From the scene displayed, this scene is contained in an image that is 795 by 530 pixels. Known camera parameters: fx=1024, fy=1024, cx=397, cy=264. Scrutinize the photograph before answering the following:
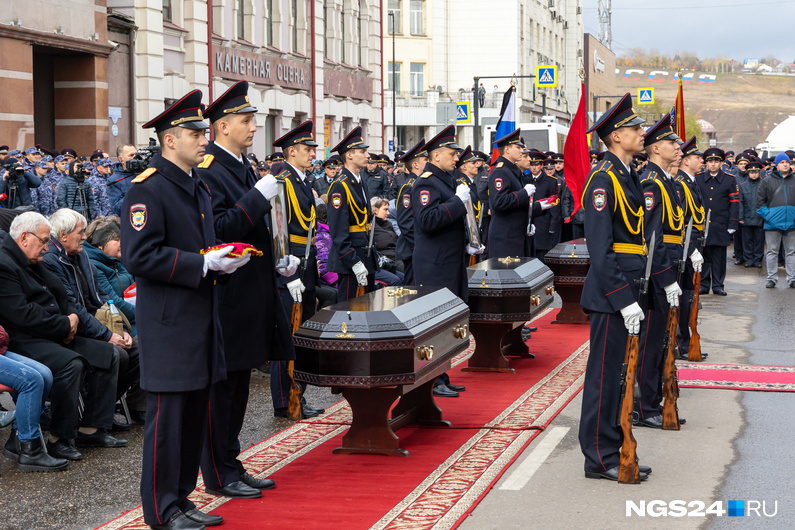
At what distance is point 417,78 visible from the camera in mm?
64625

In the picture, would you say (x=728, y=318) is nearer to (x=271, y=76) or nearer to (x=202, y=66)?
(x=202, y=66)

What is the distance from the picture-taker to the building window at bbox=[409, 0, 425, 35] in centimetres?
6488

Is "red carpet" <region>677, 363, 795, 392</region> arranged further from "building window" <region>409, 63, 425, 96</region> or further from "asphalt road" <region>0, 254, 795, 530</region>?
"building window" <region>409, 63, 425, 96</region>

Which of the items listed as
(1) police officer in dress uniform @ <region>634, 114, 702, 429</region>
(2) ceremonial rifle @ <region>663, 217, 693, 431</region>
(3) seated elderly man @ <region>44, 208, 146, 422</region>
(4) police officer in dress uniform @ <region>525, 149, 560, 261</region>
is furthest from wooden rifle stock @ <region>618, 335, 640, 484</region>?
(4) police officer in dress uniform @ <region>525, 149, 560, 261</region>

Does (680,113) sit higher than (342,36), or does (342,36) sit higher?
(342,36)

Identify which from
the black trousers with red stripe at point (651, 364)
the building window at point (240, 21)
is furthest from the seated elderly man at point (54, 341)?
the building window at point (240, 21)

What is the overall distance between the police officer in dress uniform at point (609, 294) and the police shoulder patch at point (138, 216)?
2.88 metres

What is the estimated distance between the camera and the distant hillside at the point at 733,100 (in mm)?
159500

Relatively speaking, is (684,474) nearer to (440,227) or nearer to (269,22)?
(440,227)

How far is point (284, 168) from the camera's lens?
8656 millimetres

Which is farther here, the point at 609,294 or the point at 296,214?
the point at 296,214

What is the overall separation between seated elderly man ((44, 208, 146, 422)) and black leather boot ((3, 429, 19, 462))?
0.91 metres

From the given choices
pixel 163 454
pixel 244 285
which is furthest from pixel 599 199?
pixel 163 454

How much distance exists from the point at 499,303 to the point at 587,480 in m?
3.70
